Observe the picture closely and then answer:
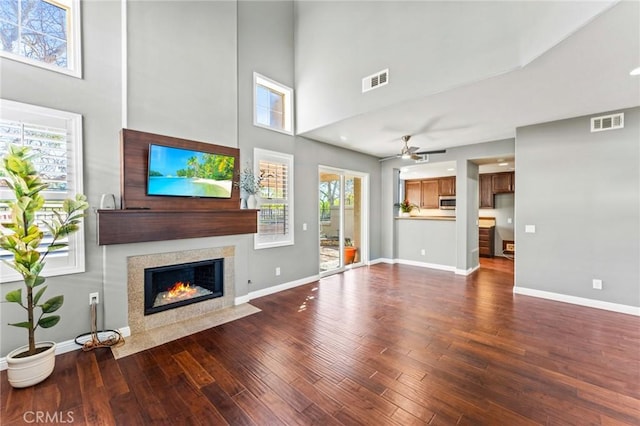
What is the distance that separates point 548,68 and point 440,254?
444 cm

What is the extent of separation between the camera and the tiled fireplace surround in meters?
3.09

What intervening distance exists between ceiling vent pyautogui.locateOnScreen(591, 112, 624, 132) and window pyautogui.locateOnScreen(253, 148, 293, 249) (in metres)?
4.60

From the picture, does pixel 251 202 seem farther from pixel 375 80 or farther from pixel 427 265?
pixel 427 265

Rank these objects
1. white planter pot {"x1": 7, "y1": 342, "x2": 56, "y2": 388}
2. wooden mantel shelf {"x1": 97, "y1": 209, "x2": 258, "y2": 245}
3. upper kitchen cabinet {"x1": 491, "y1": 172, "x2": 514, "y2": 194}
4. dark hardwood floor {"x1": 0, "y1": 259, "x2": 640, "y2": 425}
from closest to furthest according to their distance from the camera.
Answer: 1. dark hardwood floor {"x1": 0, "y1": 259, "x2": 640, "y2": 425}
2. white planter pot {"x1": 7, "y1": 342, "x2": 56, "y2": 388}
3. wooden mantel shelf {"x1": 97, "y1": 209, "x2": 258, "y2": 245}
4. upper kitchen cabinet {"x1": 491, "y1": 172, "x2": 514, "y2": 194}

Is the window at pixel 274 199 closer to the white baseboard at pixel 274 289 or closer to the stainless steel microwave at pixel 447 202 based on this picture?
the white baseboard at pixel 274 289

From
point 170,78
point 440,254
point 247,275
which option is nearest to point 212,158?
point 170,78

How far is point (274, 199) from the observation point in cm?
461

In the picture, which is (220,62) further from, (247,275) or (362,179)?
(362,179)

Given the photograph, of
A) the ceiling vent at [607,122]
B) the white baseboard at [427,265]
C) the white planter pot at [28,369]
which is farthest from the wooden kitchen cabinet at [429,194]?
the white planter pot at [28,369]

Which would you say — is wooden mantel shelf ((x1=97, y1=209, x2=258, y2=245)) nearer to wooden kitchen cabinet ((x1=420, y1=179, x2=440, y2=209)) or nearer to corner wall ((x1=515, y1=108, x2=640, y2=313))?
corner wall ((x1=515, y1=108, x2=640, y2=313))

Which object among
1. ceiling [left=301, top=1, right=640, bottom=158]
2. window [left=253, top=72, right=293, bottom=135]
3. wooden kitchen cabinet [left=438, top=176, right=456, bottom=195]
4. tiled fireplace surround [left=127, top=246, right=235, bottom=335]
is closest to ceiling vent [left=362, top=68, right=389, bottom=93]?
ceiling [left=301, top=1, right=640, bottom=158]

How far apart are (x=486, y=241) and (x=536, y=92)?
548cm

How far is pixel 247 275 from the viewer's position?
13.7 feet

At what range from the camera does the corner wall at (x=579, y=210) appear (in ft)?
11.9
